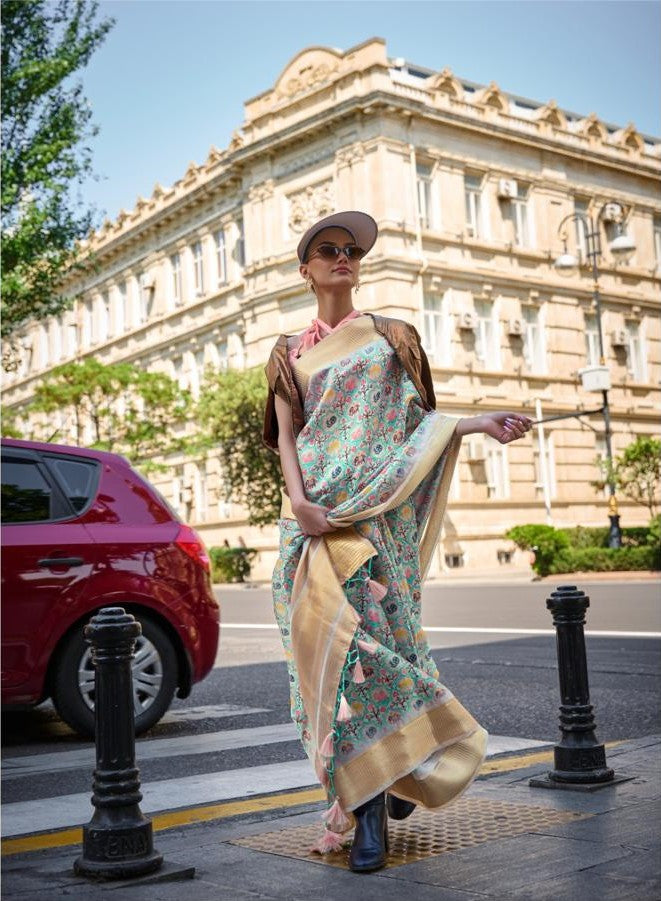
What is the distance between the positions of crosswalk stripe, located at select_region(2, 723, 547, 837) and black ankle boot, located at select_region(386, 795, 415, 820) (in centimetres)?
119

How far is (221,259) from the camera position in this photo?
4194 cm

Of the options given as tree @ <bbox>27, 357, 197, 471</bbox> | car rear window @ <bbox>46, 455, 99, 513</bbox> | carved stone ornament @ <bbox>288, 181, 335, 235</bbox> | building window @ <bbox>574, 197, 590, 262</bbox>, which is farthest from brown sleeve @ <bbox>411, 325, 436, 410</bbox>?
building window @ <bbox>574, 197, 590, 262</bbox>

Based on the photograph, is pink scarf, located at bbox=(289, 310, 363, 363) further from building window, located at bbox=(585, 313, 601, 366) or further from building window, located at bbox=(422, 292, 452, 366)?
building window, located at bbox=(585, 313, 601, 366)

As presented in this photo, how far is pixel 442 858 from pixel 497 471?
32.4 m

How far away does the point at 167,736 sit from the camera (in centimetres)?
718

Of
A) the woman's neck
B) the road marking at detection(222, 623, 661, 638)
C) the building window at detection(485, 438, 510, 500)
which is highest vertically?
the building window at detection(485, 438, 510, 500)

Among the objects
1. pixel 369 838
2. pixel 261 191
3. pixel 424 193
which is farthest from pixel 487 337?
pixel 369 838

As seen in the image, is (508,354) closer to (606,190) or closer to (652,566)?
(606,190)

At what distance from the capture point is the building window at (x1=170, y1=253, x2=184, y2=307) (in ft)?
147

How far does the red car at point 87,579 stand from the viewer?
6.78m

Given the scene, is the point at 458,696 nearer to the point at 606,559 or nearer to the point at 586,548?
the point at 606,559

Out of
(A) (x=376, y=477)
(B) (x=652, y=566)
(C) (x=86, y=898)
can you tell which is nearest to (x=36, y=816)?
(C) (x=86, y=898)

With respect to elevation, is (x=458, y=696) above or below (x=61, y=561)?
below

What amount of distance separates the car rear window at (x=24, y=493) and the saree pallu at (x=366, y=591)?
3.46m
